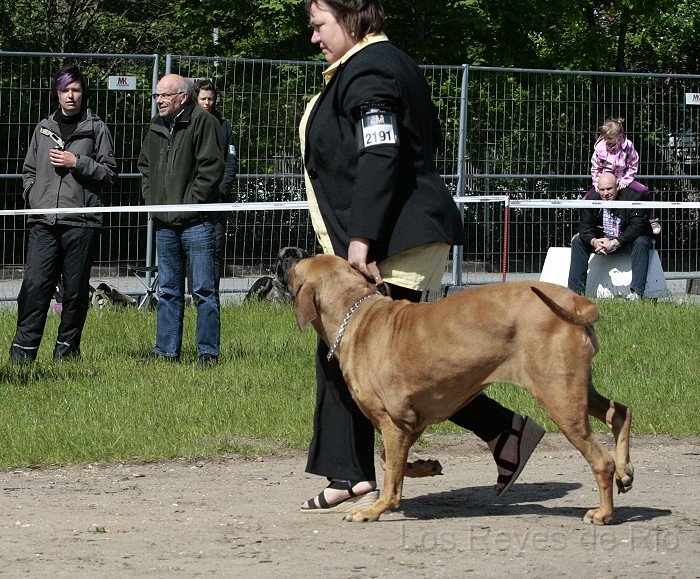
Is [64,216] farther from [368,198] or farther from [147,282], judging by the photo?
[368,198]

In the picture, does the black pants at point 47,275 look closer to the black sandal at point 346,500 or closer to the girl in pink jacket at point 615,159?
the black sandal at point 346,500

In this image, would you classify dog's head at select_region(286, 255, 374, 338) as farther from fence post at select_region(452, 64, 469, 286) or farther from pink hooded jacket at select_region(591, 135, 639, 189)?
pink hooded jacket at select_region(591, 135, 639, 189)

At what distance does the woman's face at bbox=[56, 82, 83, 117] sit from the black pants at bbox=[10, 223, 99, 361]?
94 centimetres

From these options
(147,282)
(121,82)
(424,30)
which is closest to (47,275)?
(147,282)

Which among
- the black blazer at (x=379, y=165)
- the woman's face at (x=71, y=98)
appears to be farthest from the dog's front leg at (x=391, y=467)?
the woman's face at (x=71, y=98)

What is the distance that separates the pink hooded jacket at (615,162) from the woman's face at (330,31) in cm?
932

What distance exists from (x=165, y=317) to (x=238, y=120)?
4702 millimetres

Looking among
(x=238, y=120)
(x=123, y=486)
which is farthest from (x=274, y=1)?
(x=123, y=486)

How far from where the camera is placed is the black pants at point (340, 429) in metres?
5.53

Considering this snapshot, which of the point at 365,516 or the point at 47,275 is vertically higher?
the point at 47,275

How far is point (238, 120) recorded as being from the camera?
14062 mm

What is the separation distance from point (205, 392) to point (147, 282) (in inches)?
204

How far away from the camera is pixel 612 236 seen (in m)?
14.0

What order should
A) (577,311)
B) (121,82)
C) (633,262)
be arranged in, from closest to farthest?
(577,311) < (121,82) < (633,262)
